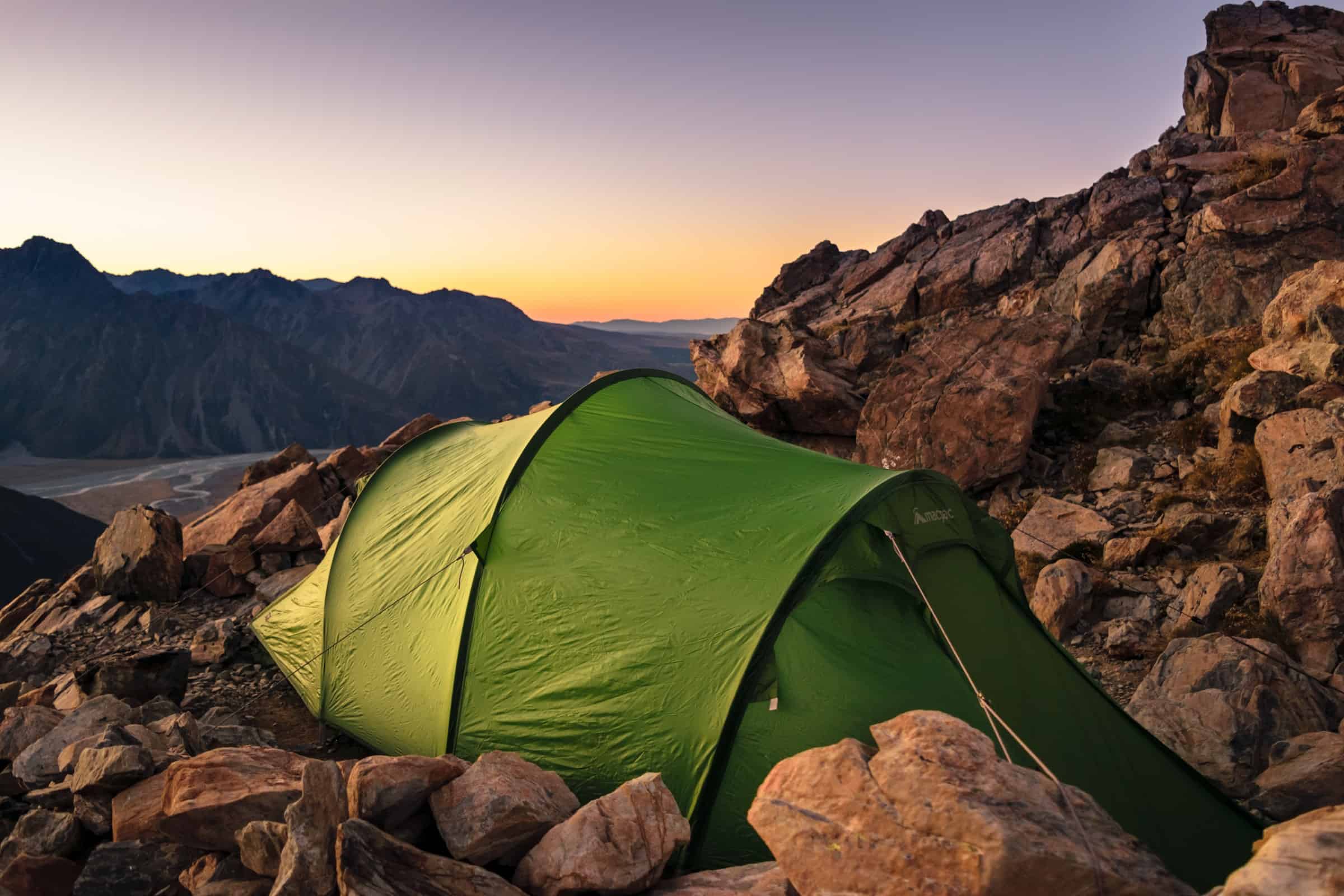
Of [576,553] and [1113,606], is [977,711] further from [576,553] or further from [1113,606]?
[1113,606]

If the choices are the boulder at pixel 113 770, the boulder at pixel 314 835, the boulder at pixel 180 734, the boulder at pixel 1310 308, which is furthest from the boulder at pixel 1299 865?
the boulder at pixel 1310 308

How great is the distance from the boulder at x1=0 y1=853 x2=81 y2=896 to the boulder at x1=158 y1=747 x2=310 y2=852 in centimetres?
70

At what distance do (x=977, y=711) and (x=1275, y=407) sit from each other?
31.1ft

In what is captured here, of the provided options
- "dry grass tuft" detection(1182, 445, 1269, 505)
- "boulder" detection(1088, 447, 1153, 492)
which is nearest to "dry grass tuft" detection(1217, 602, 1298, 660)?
"dry grass tuft" detection(1182, 445, 1269, 505)

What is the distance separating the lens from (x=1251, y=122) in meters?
41.7

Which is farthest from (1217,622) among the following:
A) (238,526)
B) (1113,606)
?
(238,526)

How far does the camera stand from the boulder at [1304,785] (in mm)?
5828

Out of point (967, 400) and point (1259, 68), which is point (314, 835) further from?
point (1259, 68)

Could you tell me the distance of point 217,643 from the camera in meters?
10.5

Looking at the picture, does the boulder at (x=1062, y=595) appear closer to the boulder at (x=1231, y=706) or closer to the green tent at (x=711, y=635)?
the boulder at (x=1231, y=706)

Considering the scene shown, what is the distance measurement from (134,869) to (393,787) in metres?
1.89

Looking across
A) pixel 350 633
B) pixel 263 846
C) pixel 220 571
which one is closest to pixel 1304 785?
pixel 263 846

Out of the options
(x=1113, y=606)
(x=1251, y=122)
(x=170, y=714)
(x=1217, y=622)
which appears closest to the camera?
(x=170, y=714)

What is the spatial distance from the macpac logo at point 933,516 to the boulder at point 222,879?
5.17 meters
